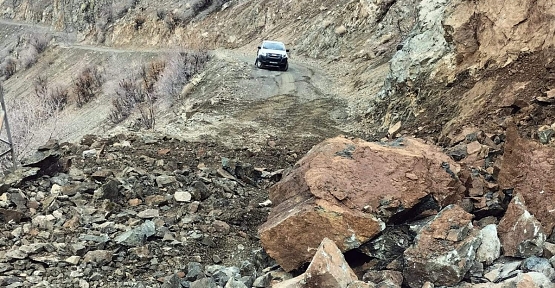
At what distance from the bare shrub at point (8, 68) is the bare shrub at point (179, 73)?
1059 inches

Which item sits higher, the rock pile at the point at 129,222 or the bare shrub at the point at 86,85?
the rock pile at the point at 129,222

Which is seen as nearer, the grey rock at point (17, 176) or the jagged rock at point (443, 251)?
the jagged rock at point (443, 251)

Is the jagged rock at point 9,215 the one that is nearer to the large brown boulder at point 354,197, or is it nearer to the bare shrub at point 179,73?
the large brown boulder at point 354,197

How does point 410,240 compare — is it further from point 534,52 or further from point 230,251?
point 534,52

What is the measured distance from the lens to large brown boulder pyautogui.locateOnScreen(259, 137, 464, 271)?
5.08 meters

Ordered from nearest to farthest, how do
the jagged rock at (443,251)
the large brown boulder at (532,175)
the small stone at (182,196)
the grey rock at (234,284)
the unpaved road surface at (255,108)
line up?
the jagged rock at (443,251) → the grey rock at (234,284) → the large brown boulder at (532,175) → the small stone at (182,196) → the unpaved road surface at (255,108)

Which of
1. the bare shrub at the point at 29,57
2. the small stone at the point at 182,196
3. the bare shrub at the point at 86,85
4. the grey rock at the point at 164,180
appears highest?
the grey rock at the point at 164,180

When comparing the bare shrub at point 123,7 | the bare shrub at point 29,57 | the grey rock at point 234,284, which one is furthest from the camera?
the bare shrub at point 123,7

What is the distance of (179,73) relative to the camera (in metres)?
22.9

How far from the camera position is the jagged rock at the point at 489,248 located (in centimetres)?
448

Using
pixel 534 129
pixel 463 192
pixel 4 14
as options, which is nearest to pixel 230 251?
pixel 463 192

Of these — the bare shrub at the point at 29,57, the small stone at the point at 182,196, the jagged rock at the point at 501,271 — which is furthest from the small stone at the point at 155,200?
the bare shrub at the point at 29,57

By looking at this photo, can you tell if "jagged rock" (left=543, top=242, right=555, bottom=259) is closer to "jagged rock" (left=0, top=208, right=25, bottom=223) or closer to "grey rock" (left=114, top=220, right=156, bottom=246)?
"grey rock" (left=114, top=220, right=156, bottom=246)

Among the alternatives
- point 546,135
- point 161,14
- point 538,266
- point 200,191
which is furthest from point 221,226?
point 161,14
